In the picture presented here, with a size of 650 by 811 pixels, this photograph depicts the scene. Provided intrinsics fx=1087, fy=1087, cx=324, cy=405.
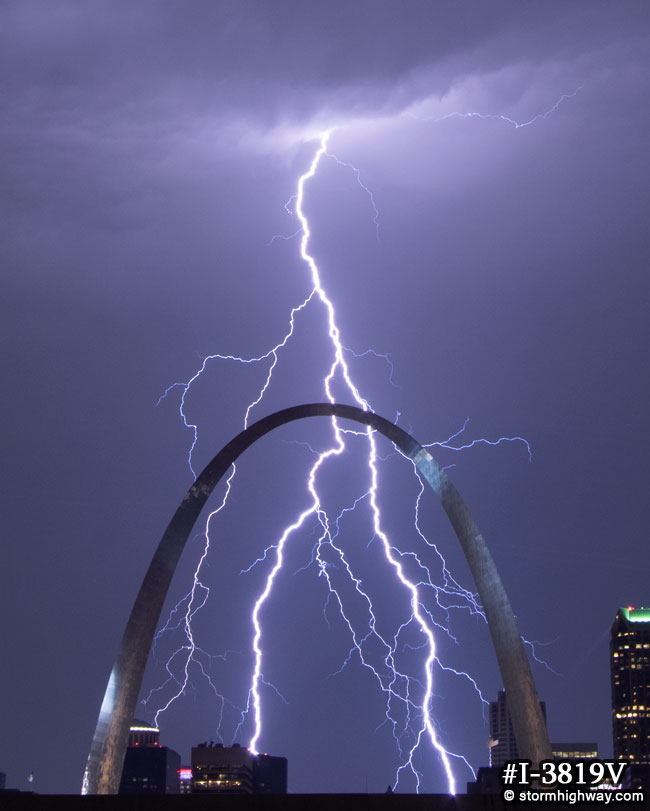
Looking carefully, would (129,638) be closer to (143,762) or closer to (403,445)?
(403,445)

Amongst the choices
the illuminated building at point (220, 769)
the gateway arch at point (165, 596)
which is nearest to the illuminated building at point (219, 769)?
the illuminated building at point (220, 769)

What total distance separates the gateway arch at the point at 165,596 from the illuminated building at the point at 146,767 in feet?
398

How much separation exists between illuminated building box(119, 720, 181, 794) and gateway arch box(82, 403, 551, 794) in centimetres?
12135

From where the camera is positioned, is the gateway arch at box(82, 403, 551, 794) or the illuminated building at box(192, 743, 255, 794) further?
the illuminated building at box(192, 743, 255, 794)

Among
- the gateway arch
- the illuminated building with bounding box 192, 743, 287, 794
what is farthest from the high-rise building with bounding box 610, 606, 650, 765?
the gateway arch

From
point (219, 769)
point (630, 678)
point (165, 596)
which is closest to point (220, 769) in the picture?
point (219, 769)

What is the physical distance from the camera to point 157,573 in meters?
35.4

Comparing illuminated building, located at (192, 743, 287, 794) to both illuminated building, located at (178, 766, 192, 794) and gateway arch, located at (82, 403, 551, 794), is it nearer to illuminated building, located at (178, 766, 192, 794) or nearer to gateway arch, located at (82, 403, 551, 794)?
illuminated building, located at (178, 766, 192, 794)

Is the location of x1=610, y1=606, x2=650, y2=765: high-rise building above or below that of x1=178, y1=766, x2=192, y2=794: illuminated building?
above

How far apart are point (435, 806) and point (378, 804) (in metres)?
1.08

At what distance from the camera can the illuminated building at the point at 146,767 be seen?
152 metres

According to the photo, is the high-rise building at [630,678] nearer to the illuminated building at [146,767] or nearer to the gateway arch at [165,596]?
the illuminated building at [146,767]

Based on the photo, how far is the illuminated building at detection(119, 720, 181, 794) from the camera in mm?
151500

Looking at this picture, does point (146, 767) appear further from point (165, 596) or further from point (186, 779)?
point (165, 596)
